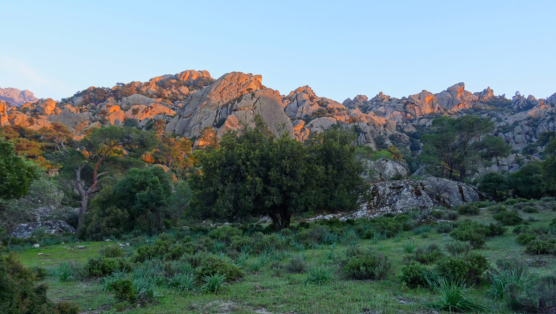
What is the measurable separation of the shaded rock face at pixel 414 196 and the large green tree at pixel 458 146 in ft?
47.0

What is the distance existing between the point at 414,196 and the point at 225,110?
6274 cm

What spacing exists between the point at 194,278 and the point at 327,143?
549 inches

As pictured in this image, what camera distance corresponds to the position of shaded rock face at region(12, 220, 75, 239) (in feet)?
75.7

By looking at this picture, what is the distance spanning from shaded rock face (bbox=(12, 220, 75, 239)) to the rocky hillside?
92.2 ft

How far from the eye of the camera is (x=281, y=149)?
1873 centimetres

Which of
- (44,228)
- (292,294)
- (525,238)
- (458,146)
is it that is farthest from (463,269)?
(458,146)

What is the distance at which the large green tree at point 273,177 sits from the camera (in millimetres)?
17719

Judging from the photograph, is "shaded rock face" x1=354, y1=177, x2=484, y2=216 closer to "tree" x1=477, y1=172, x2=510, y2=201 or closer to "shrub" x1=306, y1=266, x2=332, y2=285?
"tree" x1=477, y1=172, x2=510, y2=201

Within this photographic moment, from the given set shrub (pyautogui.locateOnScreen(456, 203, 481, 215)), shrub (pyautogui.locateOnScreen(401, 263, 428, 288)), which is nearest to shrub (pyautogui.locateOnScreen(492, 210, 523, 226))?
shrub (pyautogui.locateOnScreen(456, 203, 481, 215))

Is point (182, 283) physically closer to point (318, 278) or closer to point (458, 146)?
point (318, 278)

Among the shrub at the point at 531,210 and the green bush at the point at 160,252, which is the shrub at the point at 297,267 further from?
the shrub at the point at 531,210

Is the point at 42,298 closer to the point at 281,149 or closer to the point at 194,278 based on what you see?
the point at 194,278

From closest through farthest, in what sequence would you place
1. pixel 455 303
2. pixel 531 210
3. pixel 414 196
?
pixel 455 303
pixel 531 210
pixel 414 196

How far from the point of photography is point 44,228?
23.4 metres
